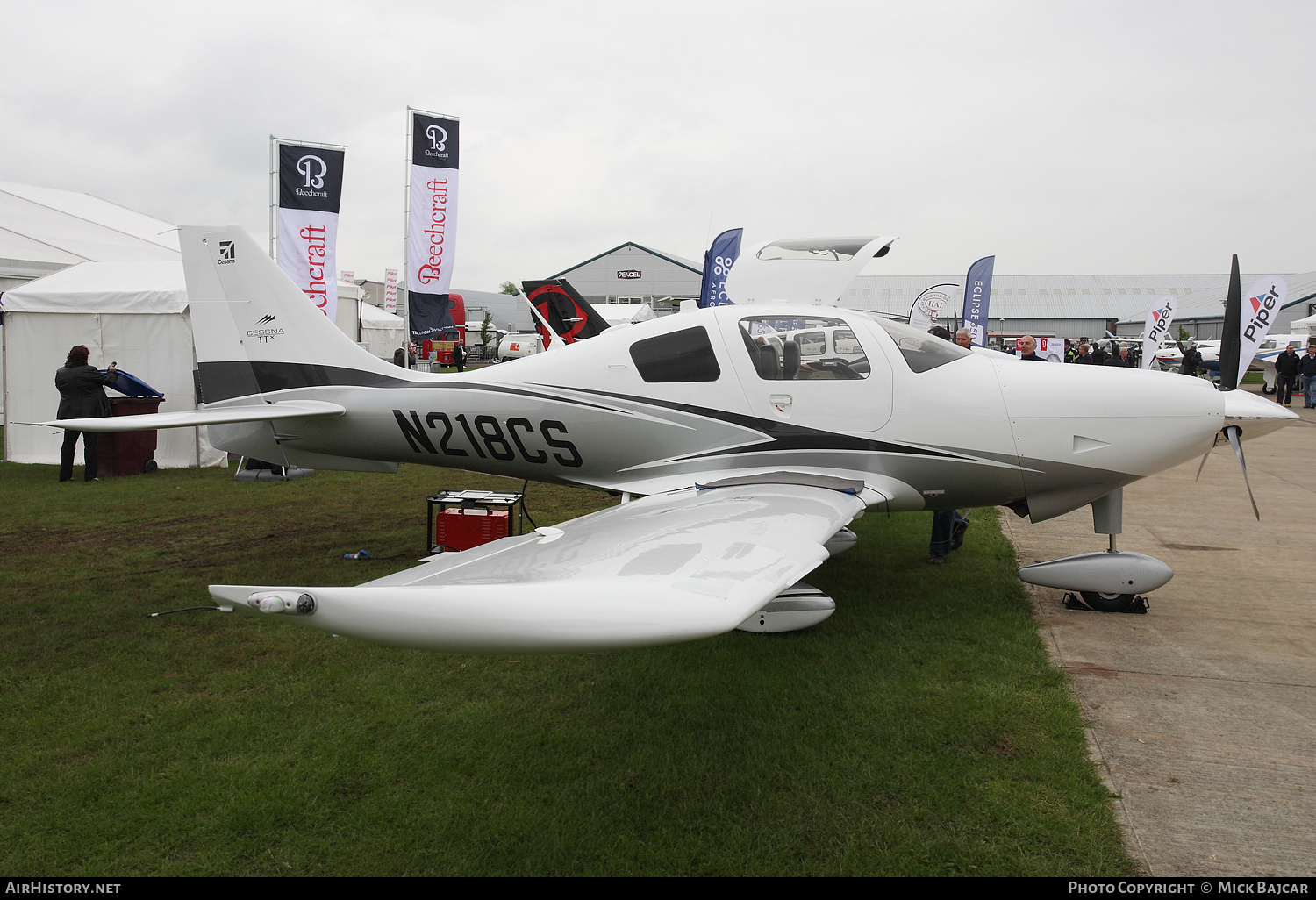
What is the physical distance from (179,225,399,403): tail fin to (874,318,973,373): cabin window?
13.1 feet

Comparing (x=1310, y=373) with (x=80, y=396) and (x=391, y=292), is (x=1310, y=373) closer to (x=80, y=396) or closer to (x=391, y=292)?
(x=80, y=396)

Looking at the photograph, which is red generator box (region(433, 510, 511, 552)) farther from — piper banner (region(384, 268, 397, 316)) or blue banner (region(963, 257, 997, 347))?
piper banner (region(384, 268, 397, 316))

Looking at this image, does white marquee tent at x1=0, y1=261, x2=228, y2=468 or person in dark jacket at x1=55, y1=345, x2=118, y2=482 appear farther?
white marquee tent at x1=0, y1=261, x2=228, y2=468

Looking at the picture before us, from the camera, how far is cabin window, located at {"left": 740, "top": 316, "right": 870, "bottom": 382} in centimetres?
545

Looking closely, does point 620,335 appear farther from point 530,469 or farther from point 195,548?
point 195,548

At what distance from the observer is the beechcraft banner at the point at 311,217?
13.3 m

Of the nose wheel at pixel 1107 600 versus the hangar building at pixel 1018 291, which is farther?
the hangar building at pixel 1018 291

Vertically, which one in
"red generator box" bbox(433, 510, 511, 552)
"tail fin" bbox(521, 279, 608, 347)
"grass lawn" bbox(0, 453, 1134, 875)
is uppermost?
"tail fin" bbox(521, 279, 608, 347)

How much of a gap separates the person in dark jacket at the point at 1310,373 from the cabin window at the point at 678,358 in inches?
947

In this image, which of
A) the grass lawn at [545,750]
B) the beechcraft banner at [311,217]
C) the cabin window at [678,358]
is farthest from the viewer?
the beechcraft banner at [311,217]

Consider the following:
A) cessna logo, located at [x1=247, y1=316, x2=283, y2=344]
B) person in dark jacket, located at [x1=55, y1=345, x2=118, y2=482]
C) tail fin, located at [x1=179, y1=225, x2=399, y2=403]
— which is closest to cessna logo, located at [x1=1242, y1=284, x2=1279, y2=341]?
tail fin, located at [x1=179, y1=225, x2=399, y2=403]

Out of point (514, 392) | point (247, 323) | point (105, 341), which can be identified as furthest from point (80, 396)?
point (514, 392)

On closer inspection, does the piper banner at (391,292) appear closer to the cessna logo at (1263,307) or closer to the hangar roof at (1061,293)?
the cessna logo at (1263,307)

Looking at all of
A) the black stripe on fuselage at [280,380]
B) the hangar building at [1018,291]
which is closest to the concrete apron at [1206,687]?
the black stripe on fuselage at [280,380]
